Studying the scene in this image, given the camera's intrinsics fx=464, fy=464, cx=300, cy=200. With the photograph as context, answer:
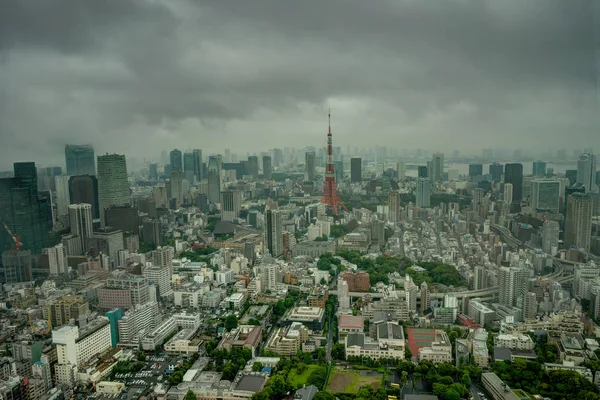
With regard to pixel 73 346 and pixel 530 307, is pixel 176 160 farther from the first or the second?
pixel 530 307

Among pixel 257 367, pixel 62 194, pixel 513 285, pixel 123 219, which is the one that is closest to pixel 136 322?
pixel 257 367

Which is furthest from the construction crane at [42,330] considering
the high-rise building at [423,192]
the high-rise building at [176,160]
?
the high-rise building at [423,192]

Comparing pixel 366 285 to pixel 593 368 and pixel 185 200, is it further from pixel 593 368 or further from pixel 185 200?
pixel 185 200

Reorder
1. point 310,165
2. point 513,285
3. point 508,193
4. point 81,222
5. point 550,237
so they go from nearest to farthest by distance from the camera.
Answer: point 513,285 → point 550,237 → point 81,222 → point 508,193 → point 310,165

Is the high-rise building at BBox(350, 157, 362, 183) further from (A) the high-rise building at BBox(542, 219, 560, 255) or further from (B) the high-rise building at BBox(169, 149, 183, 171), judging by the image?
(A) the high-rise building at BBox(542, 219, 560, 255)

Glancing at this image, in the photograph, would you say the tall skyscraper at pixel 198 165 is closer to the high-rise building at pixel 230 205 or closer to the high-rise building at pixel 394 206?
the high-rise building at pixel 230 205

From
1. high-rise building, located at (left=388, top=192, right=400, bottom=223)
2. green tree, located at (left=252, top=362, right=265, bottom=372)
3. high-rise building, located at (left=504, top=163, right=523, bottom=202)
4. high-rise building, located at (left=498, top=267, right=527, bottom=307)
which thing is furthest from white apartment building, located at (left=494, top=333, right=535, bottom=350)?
high-rise building, located at (left=388, top=192, right=400, bottom=223)
